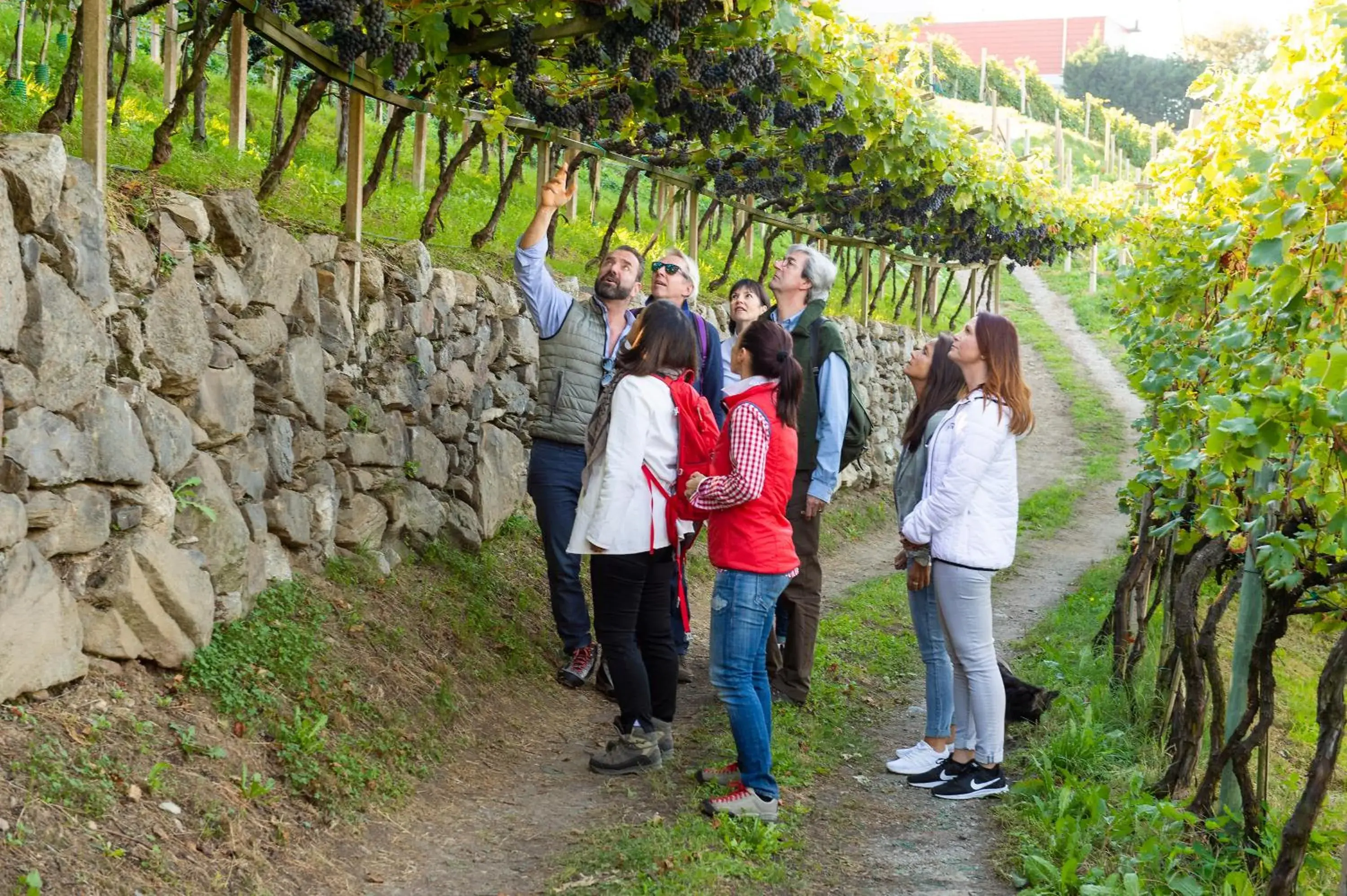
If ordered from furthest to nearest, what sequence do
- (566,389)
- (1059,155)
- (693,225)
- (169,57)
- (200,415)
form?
1. (1059,155)
2. (693,225)
3. (169,57)
4. (566,389)
5. (200,415)

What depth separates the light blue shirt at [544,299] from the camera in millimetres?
4859

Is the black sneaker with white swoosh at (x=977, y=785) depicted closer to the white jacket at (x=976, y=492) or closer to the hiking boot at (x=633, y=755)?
the white jacket at (x=976, y=492)

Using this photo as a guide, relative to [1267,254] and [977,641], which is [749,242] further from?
[1267,254]

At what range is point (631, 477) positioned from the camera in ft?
13.7

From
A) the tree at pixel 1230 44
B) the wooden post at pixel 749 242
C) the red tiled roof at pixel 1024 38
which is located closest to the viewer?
the wooden post at pixel 749 242

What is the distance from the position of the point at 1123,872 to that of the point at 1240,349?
5.20 feet

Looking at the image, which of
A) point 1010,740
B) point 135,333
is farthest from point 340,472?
point 1010,740

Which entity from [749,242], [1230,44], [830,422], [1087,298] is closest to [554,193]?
[830,422]

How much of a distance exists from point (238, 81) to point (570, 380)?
2023 mm

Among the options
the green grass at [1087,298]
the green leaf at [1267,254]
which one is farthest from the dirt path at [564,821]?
the green grass at [1087,298]

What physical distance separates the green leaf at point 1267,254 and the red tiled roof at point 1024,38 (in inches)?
2396

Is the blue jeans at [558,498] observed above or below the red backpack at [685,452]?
below

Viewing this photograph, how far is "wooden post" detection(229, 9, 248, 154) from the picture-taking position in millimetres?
5359

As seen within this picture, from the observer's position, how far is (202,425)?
175 inches
